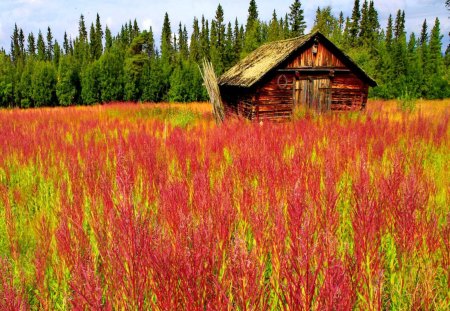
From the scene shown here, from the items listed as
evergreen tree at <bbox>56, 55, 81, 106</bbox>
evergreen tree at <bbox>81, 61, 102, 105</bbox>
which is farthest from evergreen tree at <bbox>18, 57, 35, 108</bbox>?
evergreen tree at <bbox>81, 61, 102, 105</bbox>

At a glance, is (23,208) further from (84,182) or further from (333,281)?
(333,281)

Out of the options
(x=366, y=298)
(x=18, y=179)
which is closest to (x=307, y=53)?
(x=18, y=179)

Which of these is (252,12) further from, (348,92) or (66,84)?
(348,92)

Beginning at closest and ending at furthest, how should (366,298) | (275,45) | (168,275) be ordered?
(168,275)
(366,298)
(275,45)

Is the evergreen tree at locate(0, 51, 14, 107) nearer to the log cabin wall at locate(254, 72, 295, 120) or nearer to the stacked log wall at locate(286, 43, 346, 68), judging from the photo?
the log cabin wall at locate(254, 72, 295, 120)

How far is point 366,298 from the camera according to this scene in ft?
4.71

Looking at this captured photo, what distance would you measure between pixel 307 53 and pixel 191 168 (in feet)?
42.1

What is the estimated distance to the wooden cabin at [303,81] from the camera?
48.9ft

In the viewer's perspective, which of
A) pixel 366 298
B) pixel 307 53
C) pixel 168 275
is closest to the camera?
pixel 168 275

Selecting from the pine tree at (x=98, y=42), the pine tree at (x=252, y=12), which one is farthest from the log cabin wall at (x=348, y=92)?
the pine tree at (x=98, y=42)

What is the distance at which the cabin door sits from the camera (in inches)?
612

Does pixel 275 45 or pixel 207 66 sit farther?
pixel 275 45

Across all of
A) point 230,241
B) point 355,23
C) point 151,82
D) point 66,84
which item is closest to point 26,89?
point 66,84

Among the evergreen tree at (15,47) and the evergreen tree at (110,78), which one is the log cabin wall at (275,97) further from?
the evergreen tree at (15,47)
